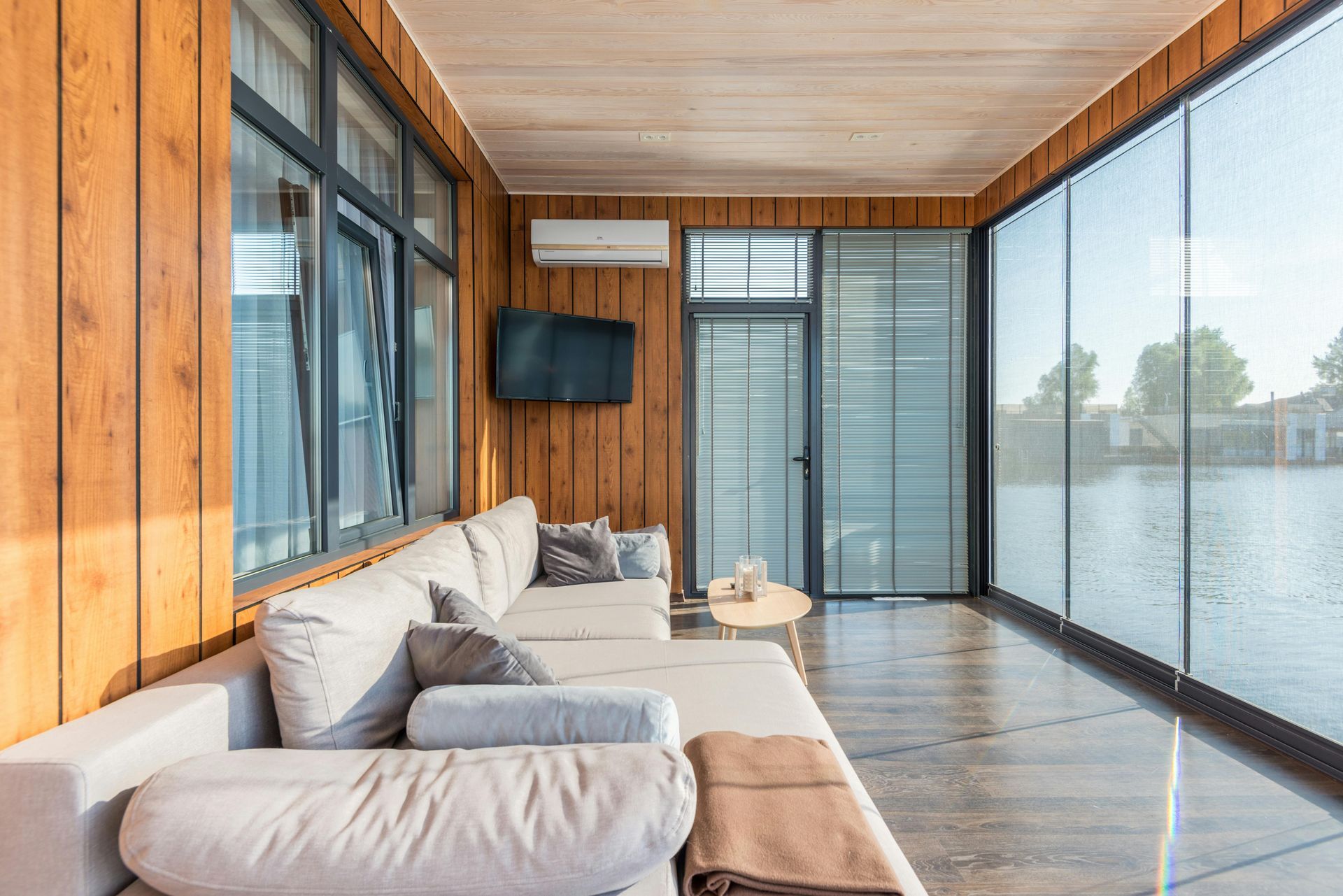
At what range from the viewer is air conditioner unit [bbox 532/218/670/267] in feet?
14.0

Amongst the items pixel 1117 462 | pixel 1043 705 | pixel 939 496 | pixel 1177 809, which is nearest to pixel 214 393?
pixel 1177 809

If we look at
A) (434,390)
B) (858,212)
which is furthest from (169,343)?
(858,212)

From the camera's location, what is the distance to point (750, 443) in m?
4.73

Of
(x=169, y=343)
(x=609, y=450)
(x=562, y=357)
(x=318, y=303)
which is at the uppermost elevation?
(x=562, y=357)

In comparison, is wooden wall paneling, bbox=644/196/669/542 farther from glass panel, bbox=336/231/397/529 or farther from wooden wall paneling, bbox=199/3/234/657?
wooden wall paneling, bbox=199/3/234/657

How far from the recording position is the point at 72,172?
114 cm

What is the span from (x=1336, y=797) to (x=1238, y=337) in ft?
5.09

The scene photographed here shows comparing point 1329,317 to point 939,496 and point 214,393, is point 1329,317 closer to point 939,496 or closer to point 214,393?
point 939,496

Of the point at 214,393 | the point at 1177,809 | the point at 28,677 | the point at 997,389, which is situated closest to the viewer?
the point at 28,677

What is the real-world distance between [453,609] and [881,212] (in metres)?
4.10

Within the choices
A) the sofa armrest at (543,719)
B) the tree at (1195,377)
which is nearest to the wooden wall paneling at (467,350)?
the sofa armrest at (543,719)

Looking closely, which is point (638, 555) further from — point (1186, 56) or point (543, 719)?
point (1186, 56)

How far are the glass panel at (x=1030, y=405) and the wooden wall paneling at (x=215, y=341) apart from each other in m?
3.83

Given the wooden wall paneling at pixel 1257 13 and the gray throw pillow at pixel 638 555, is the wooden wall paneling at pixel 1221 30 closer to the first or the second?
the wooden wall paneling at pixel 1257 13
